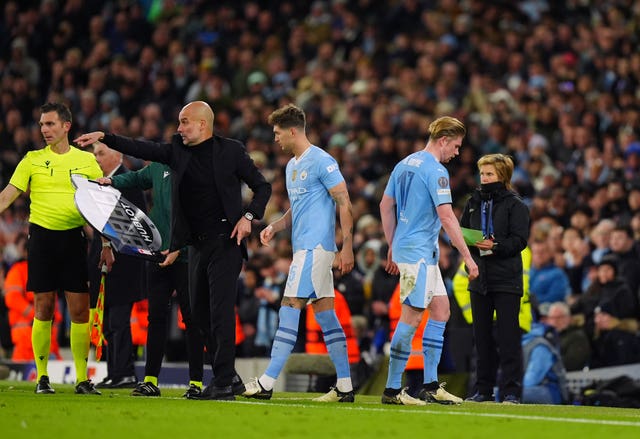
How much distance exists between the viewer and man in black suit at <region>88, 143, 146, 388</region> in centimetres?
1227

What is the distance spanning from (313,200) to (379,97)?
1106 cm

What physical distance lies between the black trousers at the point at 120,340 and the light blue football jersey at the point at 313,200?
9.91ft

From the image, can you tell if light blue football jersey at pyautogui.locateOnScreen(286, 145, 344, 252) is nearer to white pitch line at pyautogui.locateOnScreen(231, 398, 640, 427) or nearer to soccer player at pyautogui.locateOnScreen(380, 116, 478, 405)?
soccer player at pyautogui.locateOnScreen(380, 116, 478, 405)

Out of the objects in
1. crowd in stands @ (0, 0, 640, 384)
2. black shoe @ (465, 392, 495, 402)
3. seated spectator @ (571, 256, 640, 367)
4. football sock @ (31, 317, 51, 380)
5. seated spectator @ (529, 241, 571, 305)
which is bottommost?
black shoe @ (465, 392, 495, 402)

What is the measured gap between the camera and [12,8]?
2727 cm

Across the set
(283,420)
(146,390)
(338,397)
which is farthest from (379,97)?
(283,420)

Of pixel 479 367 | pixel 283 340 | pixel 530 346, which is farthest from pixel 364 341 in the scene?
pixel 283 340

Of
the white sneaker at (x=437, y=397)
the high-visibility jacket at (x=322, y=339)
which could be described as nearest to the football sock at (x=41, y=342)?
the white sneaker at (x=437, y=397)

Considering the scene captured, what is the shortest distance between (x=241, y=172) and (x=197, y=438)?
11.1 ft

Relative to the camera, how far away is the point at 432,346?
1011 centimetres

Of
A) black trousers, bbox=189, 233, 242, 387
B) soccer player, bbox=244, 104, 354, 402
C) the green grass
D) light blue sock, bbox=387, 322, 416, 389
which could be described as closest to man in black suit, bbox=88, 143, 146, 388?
the green grass

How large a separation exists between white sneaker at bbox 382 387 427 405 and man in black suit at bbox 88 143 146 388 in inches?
130

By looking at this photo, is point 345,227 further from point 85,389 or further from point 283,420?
point 85,389

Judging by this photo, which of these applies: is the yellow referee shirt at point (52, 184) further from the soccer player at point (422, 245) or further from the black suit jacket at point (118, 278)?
the soccer player at point (422, 245)
